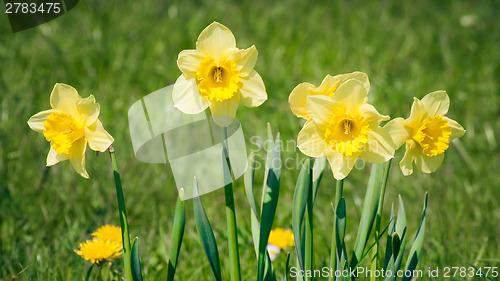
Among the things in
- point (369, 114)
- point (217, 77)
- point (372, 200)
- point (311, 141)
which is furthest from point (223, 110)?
point (372, 200)

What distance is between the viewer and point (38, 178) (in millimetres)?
2141

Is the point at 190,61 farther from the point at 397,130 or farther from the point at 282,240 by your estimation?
the point at 282,240

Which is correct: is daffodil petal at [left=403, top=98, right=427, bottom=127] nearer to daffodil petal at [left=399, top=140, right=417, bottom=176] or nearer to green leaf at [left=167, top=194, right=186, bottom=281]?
daffodil petal at [left=399, top=140, right=417, bottom=176]

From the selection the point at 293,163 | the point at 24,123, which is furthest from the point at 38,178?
the point at 293,163

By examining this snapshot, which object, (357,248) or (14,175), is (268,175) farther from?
(14,175)

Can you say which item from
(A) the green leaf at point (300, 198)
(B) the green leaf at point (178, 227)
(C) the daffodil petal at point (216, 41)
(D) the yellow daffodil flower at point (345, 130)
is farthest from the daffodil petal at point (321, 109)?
(B) the green leaf at point (178, 227)

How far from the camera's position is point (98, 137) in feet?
3.60

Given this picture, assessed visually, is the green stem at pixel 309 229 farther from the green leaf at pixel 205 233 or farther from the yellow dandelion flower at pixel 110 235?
the yellow dandelion flower at pixel 110 235

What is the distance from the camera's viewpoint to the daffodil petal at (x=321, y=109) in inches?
42.1

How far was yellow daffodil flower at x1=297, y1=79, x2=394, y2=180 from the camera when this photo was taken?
1069 millimetres

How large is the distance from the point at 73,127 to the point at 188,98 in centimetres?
24

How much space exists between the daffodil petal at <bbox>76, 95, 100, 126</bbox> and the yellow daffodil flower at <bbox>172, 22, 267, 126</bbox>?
16cm

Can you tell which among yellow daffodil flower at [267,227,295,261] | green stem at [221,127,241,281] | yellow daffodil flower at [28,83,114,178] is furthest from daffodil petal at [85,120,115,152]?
yellow daffodil flower at [267,227,295,261]

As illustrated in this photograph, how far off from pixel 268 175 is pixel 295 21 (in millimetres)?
2521
